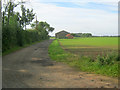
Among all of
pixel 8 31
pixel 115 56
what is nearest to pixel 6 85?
pixel 115 56

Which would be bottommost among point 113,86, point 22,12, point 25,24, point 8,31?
point 113,86

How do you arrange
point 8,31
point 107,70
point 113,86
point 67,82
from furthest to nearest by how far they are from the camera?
point 8,31 → point 107,70 → point 67,82 → point 113,86

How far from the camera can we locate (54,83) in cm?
579

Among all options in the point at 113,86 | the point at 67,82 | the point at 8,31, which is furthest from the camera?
the point at 8,31

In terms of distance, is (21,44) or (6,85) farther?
(21,44)

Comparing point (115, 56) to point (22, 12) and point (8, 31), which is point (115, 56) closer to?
point (8, 31)

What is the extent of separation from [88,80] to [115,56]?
5.01 m

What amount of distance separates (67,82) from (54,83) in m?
0.51

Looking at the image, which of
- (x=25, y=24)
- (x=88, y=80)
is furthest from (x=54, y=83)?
(x=25, y=24)

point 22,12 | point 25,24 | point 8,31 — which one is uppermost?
point 22,12

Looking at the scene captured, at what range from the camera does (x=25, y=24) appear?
46594 millimetres

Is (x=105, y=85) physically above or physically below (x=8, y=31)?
below

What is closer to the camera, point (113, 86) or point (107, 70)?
point (113, 86)

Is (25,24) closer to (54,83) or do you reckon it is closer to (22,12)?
(22,12)
